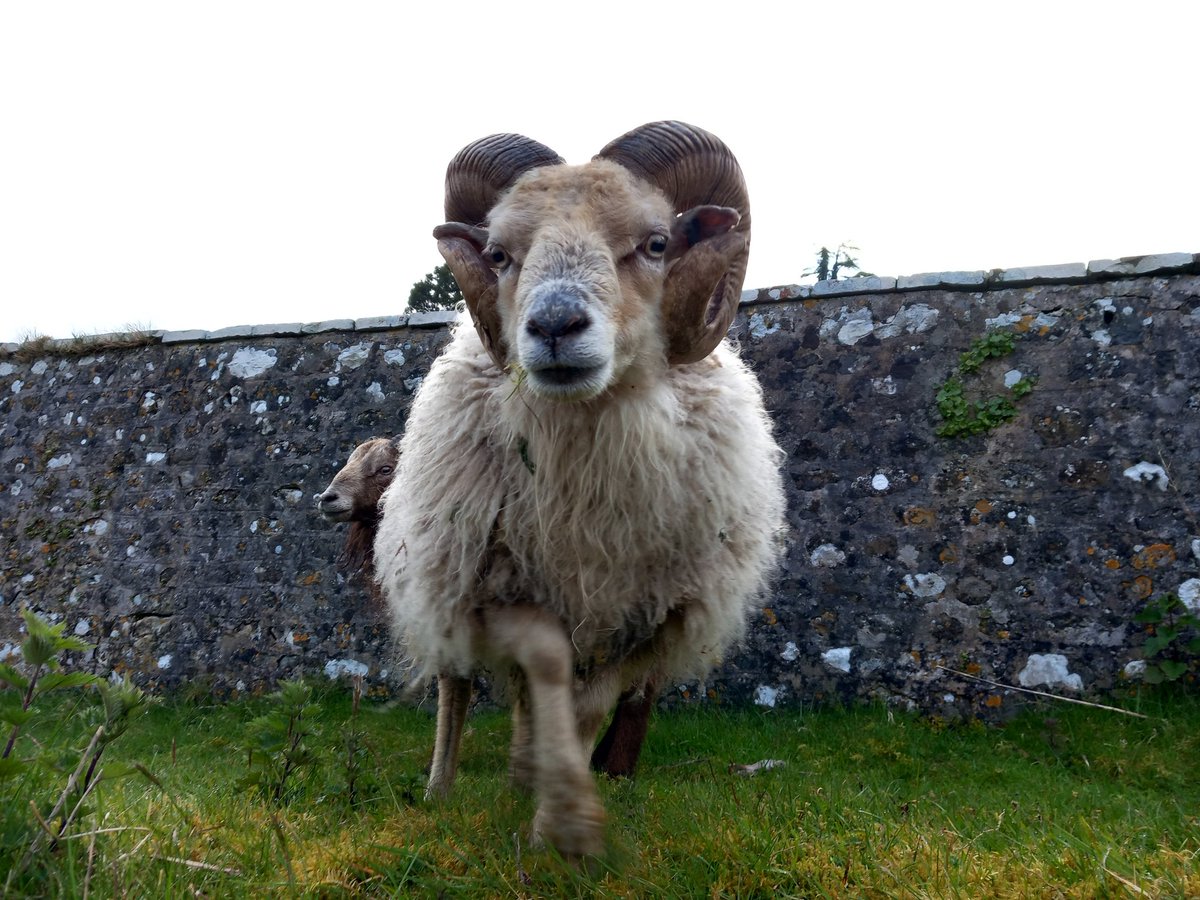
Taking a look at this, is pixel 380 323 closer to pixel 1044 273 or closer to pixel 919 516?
pixel 919 516

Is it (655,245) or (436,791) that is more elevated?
(655,245)

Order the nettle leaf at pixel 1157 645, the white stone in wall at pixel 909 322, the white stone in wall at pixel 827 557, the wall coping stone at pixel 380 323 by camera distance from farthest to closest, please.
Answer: the wall coping stone at pixel 380 323, the white stone in wall at pixel 909 322, the white stone in wall at pixel 827 557, the nettle leaf at pixel 1157 645

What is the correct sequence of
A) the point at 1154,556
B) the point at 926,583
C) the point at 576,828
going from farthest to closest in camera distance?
1. the point at 926,583
2. the point at 1154,556
3. the point at 576,828

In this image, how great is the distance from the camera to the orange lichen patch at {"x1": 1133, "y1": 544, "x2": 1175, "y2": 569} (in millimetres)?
4711

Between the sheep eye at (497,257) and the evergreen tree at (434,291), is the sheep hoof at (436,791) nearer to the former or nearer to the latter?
the sheep eye at (497,257)

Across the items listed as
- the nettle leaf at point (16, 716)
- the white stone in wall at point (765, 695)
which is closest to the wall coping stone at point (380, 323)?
the white stone in wall at point (765, 695)

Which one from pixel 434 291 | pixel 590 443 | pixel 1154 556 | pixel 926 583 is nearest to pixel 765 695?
pixel 926 583

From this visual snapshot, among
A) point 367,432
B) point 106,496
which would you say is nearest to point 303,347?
point 367,432

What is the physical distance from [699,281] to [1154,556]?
364 cm

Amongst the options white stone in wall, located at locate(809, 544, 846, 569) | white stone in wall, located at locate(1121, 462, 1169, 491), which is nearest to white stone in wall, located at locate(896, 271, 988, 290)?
white stone in wall, located at locate(1121, 462, 1169, 491)

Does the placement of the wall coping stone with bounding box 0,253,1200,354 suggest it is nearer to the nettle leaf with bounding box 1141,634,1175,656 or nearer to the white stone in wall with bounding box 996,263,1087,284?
the white stone in wall with bounding box 996,263,1087,284

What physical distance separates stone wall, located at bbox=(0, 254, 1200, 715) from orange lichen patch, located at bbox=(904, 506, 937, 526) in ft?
0.06

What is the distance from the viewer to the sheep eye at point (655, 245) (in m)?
2.75

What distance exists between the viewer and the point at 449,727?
12.8ft
